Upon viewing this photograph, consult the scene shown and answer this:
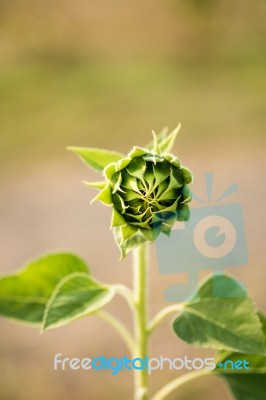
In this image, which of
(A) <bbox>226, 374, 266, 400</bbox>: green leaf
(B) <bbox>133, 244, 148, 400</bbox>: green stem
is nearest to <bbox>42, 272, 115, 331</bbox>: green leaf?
(B) <bbox>133, 244, 148, 400</bbox>: green stem

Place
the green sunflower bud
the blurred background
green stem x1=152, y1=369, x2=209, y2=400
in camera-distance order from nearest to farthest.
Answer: the green sunflower bud < green stem x1=152, y1=369, x2=209, y2=400 < the blurred background

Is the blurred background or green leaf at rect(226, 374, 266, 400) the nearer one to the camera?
green leaf at rect(226, 374, 266, 400)

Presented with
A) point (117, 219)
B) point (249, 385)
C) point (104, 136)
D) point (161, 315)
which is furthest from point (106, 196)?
point (104, 136)

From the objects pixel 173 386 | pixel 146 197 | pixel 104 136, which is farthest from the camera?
pixel 104 136

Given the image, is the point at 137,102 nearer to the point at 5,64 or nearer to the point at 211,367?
the point at 5,64

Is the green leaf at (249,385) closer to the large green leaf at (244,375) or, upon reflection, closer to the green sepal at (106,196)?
the large green leaf at (244,375)

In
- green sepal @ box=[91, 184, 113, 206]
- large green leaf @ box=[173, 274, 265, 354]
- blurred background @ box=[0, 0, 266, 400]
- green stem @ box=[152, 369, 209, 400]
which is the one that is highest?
blurred background @ box=[0, 0, 266, 400]

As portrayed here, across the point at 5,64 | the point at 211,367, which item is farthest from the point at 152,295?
the point at 5,64

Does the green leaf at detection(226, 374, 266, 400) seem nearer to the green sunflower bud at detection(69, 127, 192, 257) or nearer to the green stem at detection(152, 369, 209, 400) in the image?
the green stem at detection(152, 369, 209, 400)

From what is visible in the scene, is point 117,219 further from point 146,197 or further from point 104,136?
point 104,136
